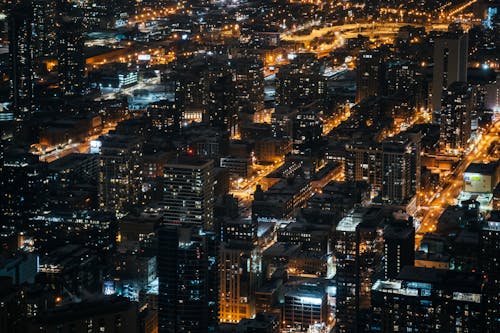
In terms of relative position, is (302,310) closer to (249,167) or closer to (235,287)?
(235,287)

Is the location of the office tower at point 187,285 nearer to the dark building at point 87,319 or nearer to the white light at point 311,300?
the white light at point 311,300

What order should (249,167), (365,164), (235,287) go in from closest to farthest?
1. (235,287)
2. (365,164)
3. (249,167)

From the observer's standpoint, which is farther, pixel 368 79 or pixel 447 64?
pixel 368 79

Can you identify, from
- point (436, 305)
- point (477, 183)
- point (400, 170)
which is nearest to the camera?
point (436, 305)

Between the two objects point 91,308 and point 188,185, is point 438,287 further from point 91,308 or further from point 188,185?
point 188,185

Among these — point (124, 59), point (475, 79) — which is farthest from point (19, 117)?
point (475, 79)

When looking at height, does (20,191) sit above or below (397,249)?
below

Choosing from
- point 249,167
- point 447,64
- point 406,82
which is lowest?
point 249,167

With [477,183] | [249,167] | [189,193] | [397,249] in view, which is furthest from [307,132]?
[397,249]
